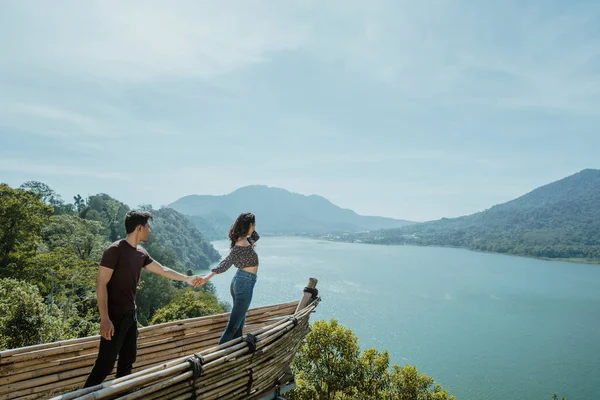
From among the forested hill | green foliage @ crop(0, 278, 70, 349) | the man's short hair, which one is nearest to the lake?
the forested hill

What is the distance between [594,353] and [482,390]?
1551 cm

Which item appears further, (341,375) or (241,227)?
(341,375)

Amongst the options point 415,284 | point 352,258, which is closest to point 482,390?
point 415,284

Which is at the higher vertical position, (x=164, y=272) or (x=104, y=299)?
(x=164, y=272)

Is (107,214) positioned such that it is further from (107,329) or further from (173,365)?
(173,365)

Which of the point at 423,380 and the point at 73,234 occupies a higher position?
the point at 73,234

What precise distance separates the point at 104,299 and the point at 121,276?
175mm

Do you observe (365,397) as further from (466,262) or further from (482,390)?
(466,262)

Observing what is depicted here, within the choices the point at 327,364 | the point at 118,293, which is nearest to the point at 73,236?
the point at 327,364

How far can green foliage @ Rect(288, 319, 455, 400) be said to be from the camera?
12.6 metres

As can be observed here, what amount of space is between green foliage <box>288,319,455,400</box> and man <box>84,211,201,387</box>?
11.0 metres

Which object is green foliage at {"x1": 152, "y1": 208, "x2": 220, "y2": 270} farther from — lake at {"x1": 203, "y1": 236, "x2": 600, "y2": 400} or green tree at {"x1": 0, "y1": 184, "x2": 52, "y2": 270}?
green tree at {"x1": 0, "y1": 184, "x2": 52, "y2": 270}

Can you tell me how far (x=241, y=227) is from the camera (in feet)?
10.2

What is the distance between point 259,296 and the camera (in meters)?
43.3
